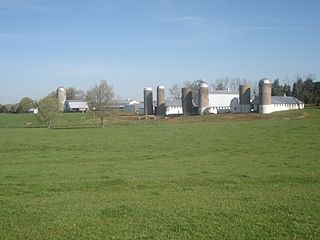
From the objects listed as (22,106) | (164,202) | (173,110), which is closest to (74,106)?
(22,106)

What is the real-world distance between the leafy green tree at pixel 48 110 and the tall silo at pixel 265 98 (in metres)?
46.6

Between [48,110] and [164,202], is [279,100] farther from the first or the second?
[164,202]

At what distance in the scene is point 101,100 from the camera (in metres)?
76.4

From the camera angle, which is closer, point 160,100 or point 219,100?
point 219,100

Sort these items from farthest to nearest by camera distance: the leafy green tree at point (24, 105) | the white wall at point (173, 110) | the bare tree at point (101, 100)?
the leafy green tree at point (24, 105)
the white wall at point (173, 110)
the bare tree at point (101, 100)

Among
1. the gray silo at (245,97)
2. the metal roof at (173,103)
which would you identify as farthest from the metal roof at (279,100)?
the metal roof at (173,103)

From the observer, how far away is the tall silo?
97812mm

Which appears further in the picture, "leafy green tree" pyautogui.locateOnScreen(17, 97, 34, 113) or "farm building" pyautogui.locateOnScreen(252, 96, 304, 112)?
"leafy green tree" pyautogui.locateOnScreen(17, 97, 34, 113)

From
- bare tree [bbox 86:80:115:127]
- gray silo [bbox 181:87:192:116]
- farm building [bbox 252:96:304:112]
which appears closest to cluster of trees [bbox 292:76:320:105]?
farm building [bbox 252:96:304:112]

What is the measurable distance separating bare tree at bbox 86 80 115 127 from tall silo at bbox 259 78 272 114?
3730 centimetres

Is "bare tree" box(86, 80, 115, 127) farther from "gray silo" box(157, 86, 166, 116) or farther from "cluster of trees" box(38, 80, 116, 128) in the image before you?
"gray silo" box(157, 86, 166, 116)

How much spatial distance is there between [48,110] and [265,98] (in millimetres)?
49165

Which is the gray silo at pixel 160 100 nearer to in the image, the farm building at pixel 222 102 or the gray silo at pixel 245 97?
the farm building at pixel 222 102

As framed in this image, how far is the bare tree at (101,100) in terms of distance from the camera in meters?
75.3
